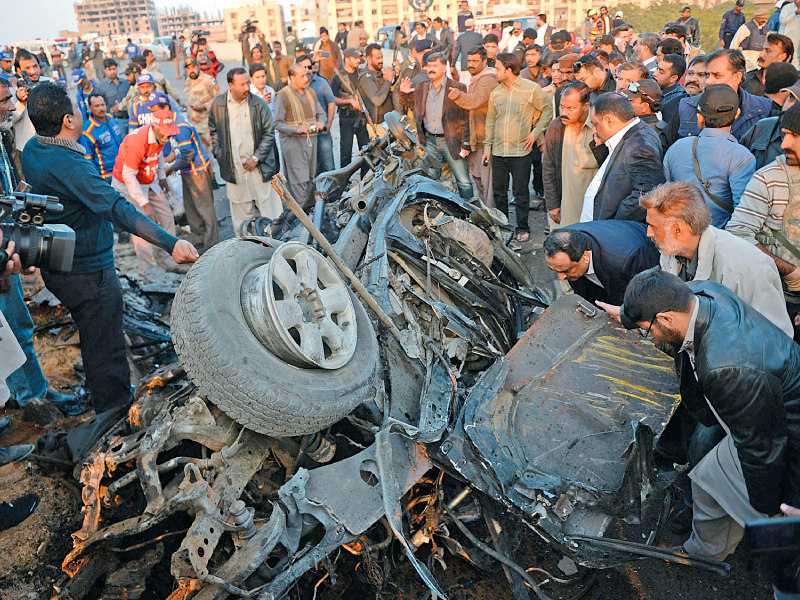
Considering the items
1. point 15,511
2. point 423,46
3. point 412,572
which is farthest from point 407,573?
point 423,46

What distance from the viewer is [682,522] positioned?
327 centimetres

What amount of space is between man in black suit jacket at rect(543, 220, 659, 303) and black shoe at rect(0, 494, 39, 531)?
3.22m

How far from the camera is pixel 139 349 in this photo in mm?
5020

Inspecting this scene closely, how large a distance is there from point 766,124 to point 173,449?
4.34 meters

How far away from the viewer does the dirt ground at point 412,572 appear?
2.87 m

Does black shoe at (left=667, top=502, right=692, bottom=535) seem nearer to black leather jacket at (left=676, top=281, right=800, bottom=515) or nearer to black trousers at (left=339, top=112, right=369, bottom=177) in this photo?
black leather jacket at (left=676, top=281, right=800, bottom=515)

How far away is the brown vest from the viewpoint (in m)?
7.39

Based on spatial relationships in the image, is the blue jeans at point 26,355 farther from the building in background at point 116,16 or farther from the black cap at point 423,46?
the building in background at point 116,16

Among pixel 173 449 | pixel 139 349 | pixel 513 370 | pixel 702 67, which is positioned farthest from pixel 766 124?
pixel 139 349

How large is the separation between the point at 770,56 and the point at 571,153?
2.70 meters

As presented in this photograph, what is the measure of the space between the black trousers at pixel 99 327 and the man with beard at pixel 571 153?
12.2 ft

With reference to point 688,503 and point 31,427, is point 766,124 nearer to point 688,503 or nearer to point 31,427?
point 688,503

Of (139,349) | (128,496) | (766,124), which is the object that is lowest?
(139,349)

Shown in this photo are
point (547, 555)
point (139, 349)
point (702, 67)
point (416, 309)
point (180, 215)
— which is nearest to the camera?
point (547, 555)
